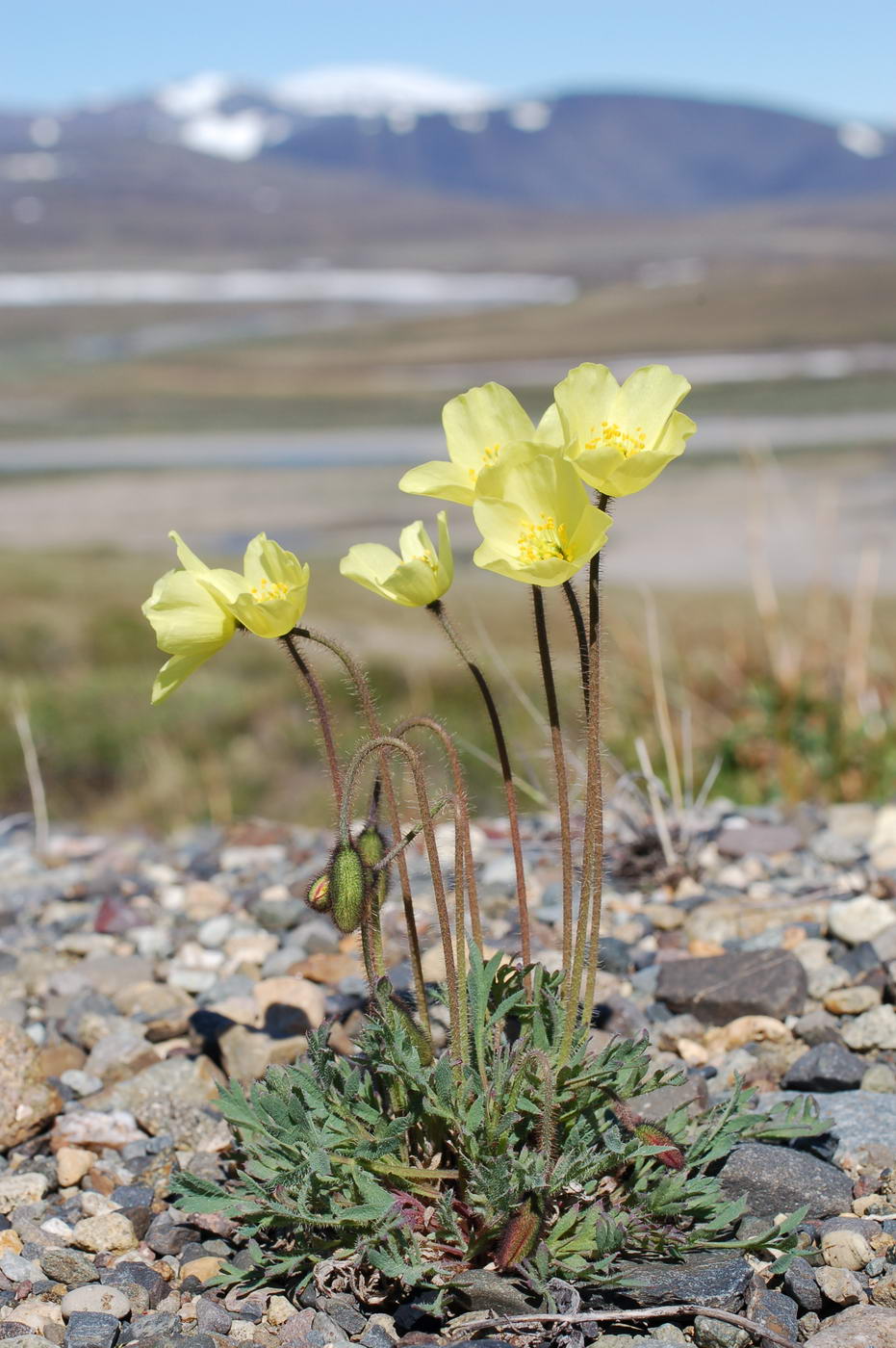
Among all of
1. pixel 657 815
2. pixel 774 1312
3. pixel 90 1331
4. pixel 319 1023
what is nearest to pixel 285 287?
pixel 657 815

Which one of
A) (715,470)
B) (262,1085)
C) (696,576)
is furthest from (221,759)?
(715,470)

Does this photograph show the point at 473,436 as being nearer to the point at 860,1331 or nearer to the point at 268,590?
the point at 268,590

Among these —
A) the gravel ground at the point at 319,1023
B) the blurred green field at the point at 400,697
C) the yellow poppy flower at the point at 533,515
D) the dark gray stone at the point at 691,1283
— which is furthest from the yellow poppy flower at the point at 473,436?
the dark gray stone at the point at 691,1283

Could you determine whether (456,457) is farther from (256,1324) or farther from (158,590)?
(256,1324)

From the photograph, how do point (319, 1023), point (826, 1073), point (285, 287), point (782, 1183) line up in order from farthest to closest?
point (285, 287), point (319, 1023), point (826, 1073), point (782, 1183)

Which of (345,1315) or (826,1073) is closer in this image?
(345,1315)

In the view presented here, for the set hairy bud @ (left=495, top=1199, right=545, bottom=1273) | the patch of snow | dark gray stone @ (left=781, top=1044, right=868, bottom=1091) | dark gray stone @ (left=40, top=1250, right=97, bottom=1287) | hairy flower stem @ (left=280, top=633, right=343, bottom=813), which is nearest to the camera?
hairy bud @ (left=495, top=1199, right=545, bottom=1273)

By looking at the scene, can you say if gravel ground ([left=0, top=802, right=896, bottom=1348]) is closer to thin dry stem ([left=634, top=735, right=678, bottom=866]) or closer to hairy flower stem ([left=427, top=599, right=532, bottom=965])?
thin dry stem ([left=634, top=735, right=678, bottom=866])

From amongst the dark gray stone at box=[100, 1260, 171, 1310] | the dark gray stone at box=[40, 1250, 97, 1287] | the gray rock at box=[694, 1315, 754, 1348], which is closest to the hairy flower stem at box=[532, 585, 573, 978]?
the gray rock at box=[694, 1315, 754, 1348]
